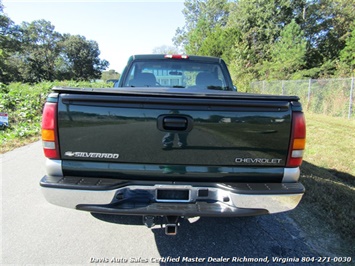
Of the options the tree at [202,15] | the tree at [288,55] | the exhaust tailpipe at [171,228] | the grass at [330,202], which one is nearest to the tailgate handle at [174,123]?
the exhaust tailpipe at [171,228]

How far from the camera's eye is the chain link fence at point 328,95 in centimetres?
1115

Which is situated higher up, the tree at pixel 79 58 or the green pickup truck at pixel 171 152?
the tree at pixel 79 58

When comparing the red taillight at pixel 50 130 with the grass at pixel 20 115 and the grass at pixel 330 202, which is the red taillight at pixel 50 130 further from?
the grass at pixel 20 115

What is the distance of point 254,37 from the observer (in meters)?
28.1

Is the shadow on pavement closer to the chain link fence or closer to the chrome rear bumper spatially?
the chrome rear bumper

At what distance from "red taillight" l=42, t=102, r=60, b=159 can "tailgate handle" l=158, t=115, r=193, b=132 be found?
88 cm

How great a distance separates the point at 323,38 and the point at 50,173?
112 ft

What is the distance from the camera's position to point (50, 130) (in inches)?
77.7

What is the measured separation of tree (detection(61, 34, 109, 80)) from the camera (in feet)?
236

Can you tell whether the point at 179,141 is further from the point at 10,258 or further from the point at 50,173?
the point at 10,258

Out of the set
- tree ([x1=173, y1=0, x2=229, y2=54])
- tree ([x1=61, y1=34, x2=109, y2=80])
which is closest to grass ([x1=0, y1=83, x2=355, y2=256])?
tree ([x1=173, y1=0, x2=229, y2=54])

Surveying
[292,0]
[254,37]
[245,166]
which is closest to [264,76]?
[254,37]

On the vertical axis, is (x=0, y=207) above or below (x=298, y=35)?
below

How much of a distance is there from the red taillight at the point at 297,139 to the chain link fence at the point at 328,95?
441 inches
